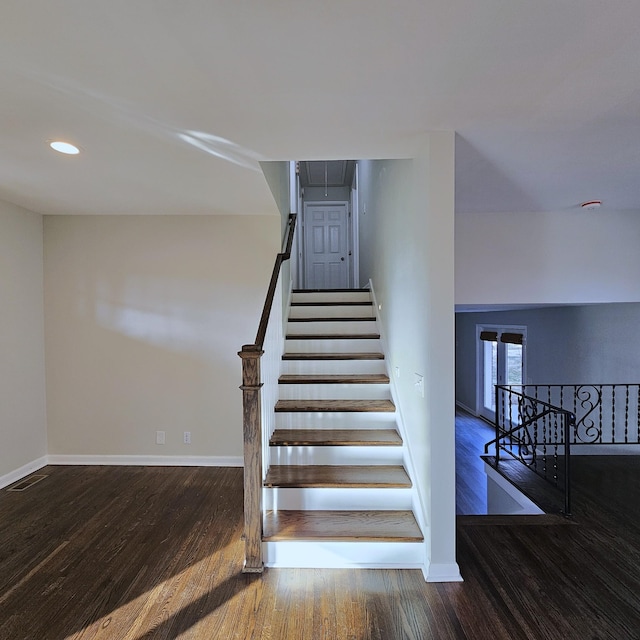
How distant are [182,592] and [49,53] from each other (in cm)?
254

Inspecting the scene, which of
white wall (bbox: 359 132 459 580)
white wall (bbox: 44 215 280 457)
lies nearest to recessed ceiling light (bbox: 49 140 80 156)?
white wall (bbox: 44 215 280 457)

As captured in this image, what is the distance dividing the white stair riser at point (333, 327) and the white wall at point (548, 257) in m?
0.96

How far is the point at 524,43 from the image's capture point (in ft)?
4.47

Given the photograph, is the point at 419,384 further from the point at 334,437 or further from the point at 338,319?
the point at 338,319

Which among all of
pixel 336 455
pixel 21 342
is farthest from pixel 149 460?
pixel 336 455

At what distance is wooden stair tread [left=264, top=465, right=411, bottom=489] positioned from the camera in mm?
2400

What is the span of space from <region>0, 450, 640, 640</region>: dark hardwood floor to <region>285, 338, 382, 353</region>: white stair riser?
1486 mm

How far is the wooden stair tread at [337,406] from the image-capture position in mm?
2910

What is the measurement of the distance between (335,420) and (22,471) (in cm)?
295

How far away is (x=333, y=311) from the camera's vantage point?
14.1ft

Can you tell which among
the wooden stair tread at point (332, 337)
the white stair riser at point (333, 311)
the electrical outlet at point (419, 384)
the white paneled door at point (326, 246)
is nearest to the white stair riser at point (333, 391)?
the wooden stair tread at point (332, 337)

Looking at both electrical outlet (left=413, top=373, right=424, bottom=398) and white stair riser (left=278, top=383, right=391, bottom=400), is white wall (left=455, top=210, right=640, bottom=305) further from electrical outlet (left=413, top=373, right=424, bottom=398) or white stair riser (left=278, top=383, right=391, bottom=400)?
electrical outlet (left=413, top=373, right=424, bottom=398)

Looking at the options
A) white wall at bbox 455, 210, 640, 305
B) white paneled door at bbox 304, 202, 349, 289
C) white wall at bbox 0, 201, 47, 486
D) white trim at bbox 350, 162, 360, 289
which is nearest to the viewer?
white wall at bbox 0, 201, 47, 486

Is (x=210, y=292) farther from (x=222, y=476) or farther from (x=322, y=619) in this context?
(x=322, y=619)
